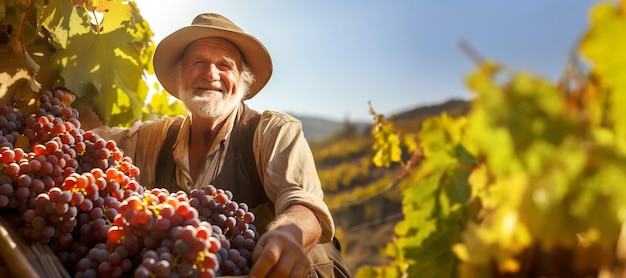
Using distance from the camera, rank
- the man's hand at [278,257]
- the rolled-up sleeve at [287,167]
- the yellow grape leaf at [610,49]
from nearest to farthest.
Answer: the yellow grape leaf at [610,49] → the man's hand at [278,257] → the rolled-up sleeve at [287,167]

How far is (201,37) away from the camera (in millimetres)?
2047

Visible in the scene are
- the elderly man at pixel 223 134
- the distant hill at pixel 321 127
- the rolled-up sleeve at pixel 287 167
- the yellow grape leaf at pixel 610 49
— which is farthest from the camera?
the distant hill at pixel 321 127

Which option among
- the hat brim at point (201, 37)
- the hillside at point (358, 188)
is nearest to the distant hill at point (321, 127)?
the hillside at point (358, 188)

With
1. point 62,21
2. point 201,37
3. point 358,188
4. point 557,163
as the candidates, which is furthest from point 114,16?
point 358,188

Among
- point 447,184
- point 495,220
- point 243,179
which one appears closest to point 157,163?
point 243,179

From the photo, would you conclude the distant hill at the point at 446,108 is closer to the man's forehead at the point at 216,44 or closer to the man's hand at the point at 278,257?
the man's hand at the point at 278,257

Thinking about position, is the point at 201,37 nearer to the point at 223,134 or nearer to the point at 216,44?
the point at 216,44

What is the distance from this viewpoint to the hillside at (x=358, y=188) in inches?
257

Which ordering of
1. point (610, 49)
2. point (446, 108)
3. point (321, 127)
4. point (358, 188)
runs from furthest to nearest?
point (321, 127), point (358, 188), point (446, 108), point (610, 49)

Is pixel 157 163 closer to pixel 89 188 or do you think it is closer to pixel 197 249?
pixel 89 188

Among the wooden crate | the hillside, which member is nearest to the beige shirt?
the wooden crate

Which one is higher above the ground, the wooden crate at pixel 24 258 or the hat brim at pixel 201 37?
the hat brim at pixel 201 37

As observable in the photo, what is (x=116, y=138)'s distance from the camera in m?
2.04

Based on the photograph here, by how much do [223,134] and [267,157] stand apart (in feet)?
0.80
